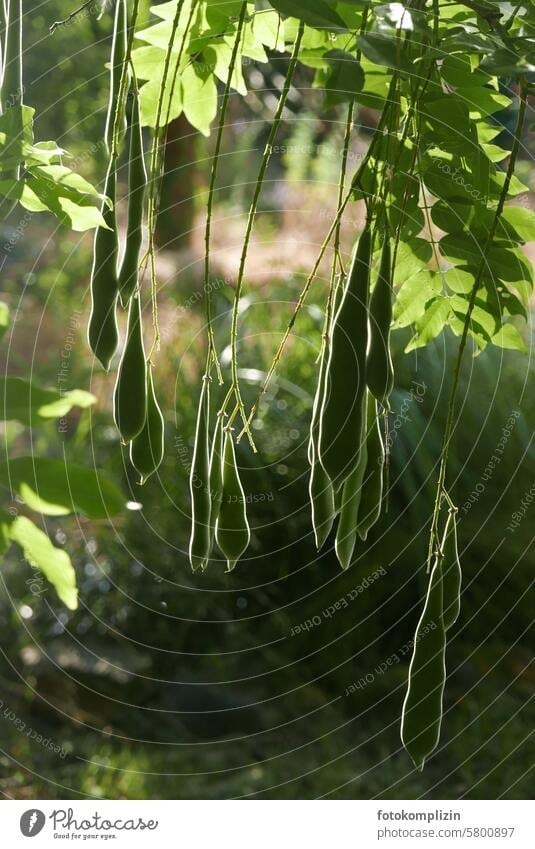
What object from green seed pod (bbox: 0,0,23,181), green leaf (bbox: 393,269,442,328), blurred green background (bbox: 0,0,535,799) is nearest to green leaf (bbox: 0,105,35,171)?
green seed pod (bbox: 0,0,23,181)

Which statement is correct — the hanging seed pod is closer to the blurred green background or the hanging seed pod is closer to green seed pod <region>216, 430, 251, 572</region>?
green seed pod <region>216, 430, 251, 572</region>

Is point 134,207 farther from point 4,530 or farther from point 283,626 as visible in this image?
point 283,626

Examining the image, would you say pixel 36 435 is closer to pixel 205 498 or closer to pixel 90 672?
pixel 90 672

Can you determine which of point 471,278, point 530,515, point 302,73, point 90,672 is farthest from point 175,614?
point 302,73

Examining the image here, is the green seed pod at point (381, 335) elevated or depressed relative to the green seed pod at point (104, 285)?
depressed

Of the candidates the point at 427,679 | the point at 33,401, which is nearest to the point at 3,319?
the point at 33,401

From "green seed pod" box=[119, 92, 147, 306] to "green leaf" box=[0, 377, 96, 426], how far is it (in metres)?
0.02

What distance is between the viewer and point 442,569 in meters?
0.20

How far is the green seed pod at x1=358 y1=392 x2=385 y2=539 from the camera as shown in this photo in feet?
0.67

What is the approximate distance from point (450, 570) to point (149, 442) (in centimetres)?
8

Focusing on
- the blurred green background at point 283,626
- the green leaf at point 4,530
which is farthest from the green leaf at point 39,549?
the blurred green background at point 283,626

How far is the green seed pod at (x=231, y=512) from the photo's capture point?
20 centimetres
